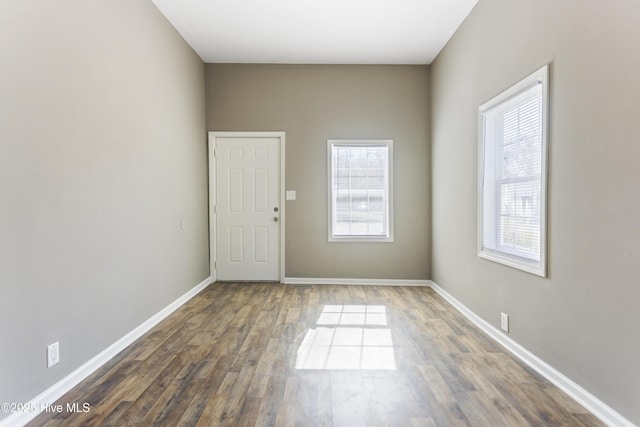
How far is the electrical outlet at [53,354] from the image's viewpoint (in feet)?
6.56

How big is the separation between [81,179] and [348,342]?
2253 mm

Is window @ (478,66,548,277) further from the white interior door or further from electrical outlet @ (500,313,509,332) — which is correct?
the white interior door

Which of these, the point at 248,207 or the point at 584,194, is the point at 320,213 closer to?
the point at 248,207

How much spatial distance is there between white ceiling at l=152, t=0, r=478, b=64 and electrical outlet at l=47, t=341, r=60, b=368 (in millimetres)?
3011

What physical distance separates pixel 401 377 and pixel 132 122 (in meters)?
2.85

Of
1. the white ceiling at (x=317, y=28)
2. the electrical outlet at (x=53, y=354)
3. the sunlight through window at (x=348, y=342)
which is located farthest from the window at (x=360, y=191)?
the electrical outlet at (x=53, y=354)

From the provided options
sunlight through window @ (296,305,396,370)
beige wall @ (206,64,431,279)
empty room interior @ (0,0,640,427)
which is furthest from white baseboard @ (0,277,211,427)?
beige wall @ (206,64,431,279)

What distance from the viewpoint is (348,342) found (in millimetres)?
2842

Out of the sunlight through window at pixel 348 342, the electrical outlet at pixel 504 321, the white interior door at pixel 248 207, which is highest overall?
the white interior door at pixel 248 207

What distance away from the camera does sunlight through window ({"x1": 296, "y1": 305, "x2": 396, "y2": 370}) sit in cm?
246

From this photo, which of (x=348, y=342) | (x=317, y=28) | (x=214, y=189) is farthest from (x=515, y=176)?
(x=214, y=189)

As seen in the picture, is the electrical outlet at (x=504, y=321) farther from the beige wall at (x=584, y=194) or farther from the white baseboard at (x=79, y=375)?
the white baseboard at (x=79, y=375)

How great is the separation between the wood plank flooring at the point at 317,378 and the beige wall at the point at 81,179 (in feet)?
1.16

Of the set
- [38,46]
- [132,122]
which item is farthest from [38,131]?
[132,122]
